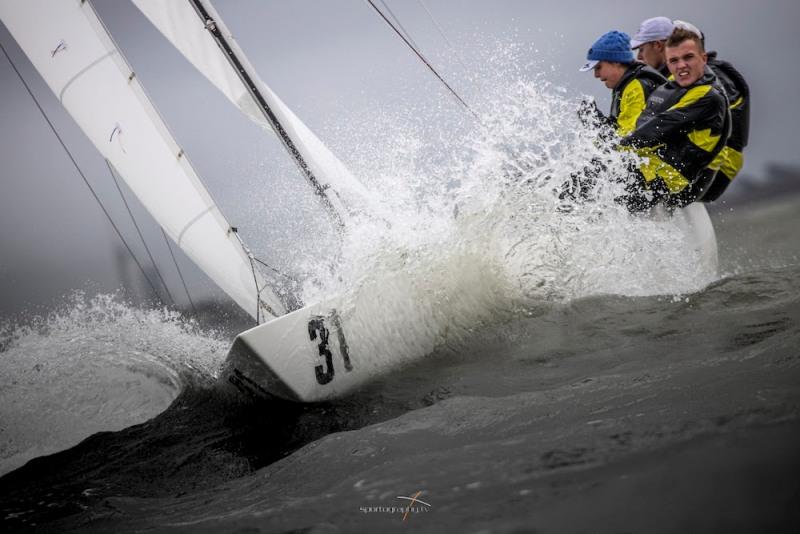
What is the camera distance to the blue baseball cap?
314 centimetres

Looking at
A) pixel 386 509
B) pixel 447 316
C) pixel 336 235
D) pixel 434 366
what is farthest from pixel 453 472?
pixel 336 235

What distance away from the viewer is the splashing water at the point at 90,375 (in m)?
2.76

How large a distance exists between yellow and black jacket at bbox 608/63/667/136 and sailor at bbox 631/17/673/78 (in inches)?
9.6

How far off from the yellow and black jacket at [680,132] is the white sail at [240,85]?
188 centimetres

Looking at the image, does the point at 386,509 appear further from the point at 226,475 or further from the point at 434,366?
the point at 434,366

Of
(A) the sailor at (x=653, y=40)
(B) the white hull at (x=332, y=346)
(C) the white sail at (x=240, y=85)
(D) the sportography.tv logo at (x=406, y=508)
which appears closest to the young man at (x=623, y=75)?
(A) the sailor at (x=653, y=40)

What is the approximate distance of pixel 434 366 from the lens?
261 cm

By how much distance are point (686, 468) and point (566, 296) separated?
7.26ft

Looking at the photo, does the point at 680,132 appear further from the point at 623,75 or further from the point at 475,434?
the point at 475,434

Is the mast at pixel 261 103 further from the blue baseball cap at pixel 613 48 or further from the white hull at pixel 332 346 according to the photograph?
the blue baseball cap at pixel 613 48

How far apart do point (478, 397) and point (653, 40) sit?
2708mm

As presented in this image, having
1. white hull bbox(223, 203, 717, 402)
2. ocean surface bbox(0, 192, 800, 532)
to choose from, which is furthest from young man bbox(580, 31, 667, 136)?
white hull bbox(223, 203, 717, 402)

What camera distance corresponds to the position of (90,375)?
10.4 ft

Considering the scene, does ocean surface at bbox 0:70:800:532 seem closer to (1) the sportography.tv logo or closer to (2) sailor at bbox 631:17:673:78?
(1) the sportography.tv logo
